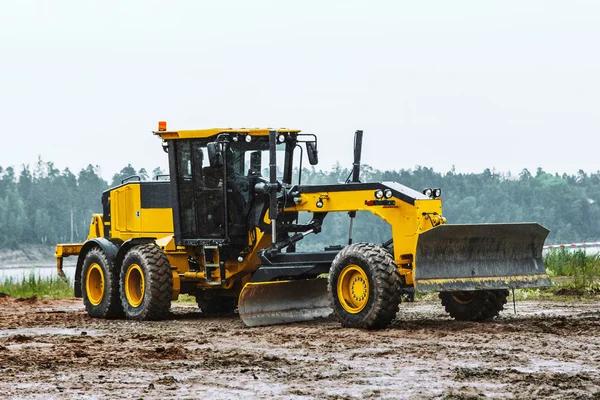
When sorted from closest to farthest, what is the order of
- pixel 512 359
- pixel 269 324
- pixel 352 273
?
pixel 512 359 → pixel 352 273 → pixel 269 324

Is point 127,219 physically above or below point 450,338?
above

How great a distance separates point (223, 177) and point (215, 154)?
0.49m

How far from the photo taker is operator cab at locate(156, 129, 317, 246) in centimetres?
1697

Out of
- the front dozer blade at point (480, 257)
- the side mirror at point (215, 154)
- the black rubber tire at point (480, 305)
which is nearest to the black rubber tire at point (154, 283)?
the side mirror at point (215, 154)

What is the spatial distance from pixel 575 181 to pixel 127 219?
305 feet

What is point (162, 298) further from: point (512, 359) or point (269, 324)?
point (512, 359)

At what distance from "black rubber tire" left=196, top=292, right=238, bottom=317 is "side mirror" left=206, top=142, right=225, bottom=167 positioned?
2.74 m

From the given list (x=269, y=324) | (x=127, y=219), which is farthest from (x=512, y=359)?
(x=127, y=219)

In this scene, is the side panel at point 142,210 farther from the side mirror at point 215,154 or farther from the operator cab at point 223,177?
the side mirror at point 215,154

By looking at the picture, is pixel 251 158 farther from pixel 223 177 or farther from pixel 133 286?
pixel 133 286

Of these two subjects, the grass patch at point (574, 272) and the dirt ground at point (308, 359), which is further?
the grass patch at point (574, 272)

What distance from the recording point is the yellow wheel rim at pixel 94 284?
1856cm

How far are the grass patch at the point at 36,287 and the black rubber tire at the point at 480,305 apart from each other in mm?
11684

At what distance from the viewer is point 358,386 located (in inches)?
391
